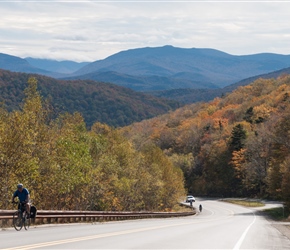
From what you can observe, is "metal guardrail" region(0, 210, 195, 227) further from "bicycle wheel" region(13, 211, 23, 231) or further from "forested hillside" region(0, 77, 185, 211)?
"forested hillside" region(0, 77, 185, 211)

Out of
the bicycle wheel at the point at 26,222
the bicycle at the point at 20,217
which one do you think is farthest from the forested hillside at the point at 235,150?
the bicycle at the point at 20,217

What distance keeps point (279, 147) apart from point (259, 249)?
53.8 metres

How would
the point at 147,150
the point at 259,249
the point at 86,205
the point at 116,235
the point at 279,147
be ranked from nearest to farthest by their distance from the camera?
the point at 259,249 → the point at 116,235 → the point at 86,205 → the point at 279,147 → the point at 147,150

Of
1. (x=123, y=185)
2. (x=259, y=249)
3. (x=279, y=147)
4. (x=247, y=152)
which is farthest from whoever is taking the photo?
(x=247, y=152)

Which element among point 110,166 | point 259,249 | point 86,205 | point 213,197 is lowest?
point 213,197

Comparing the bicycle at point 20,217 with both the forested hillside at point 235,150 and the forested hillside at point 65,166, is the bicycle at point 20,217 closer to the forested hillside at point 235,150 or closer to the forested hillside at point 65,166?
the forested hillside at point 65,166

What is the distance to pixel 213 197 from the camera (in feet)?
370

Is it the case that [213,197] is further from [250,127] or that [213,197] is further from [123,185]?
[123,185]

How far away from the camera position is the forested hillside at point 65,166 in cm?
3134

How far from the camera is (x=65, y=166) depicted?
41.7 m

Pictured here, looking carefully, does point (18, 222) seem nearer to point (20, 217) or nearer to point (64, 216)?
point (20, 217)

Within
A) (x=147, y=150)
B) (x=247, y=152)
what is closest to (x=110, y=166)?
(x=147, y=150)

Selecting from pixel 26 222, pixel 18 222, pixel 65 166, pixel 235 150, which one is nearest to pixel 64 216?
pixel 26 222

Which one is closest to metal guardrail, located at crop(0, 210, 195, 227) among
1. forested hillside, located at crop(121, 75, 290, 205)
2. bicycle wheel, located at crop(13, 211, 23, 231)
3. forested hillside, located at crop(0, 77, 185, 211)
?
bicycle wheel, located at crop(13, 211, 23, 231)
